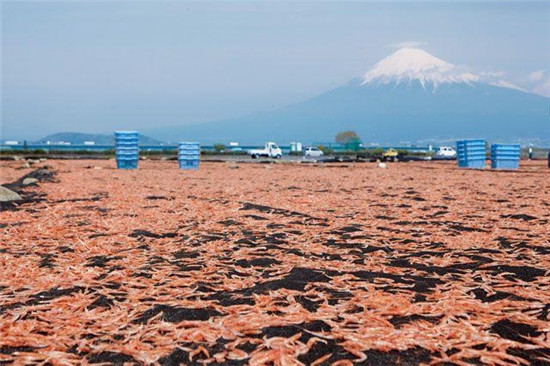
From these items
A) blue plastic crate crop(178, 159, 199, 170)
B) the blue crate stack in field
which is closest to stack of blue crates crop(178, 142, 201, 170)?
blue plastic crate crop(178, 159, 199, 170)

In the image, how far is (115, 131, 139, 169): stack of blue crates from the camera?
34.9 m

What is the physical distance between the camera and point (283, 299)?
243 inches

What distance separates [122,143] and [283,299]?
30.7 meters

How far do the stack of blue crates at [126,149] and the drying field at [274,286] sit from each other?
21.6 m

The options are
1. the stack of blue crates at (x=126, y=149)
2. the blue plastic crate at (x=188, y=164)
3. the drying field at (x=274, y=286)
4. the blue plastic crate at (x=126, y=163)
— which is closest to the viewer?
the drying field at (x=274, y=286)

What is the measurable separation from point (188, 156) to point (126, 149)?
4.18 m

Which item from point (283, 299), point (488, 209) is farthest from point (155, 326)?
point (488, 209)

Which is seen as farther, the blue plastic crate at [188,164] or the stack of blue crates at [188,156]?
the blue plastic crate at [188,164]

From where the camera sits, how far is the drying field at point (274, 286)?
4809 millimetres

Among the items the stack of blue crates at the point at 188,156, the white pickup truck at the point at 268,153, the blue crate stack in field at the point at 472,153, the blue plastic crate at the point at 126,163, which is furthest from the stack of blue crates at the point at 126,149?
the white pickup truck at the point at 268,153

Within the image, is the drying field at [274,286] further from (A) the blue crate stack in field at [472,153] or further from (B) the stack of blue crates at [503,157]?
(A) the blue crate stack in field at [472,153]

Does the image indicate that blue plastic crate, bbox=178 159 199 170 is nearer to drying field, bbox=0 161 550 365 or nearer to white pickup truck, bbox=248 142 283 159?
drying field, bbox=0 161 550 365

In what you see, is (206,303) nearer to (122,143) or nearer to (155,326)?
(155,326)

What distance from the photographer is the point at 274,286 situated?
675cm
